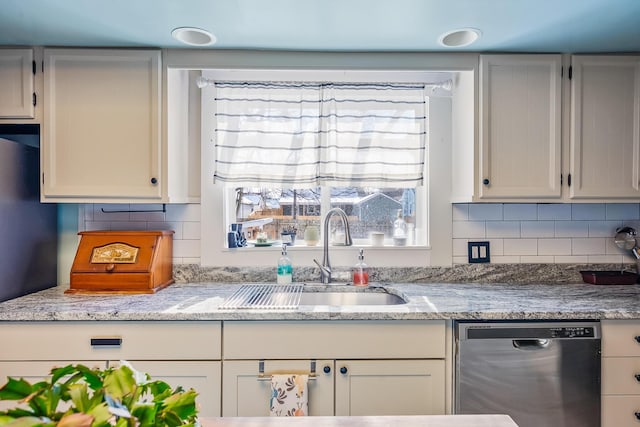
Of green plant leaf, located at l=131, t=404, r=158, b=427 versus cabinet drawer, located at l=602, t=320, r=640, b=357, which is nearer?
green plant leaf, located at l=131, t=404, r=158, b=427

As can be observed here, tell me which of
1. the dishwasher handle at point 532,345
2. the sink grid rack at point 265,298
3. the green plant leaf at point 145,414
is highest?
the green plant leaf at point 145,414

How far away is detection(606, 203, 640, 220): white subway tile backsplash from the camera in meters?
2.19

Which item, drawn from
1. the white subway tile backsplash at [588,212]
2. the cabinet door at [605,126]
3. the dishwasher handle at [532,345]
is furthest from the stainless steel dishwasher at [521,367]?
the white subway tile backsplash at [588,212]

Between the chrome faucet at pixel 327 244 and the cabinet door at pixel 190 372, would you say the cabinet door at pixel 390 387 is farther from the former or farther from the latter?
the chrome faucet at pixel 327 244

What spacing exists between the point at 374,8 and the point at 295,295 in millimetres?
1361

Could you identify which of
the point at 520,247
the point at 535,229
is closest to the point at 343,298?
the point at 520,247

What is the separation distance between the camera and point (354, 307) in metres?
1.58

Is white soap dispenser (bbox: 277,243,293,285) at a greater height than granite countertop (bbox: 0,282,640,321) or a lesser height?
greater

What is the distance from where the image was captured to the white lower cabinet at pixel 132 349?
4.92 ft

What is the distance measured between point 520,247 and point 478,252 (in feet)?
0.84

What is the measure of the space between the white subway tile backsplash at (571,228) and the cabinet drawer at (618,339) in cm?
76

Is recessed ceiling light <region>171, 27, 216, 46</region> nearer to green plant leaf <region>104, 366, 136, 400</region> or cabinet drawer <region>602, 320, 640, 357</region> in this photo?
green plant leaf <region>104, 366, 136, 400</region>

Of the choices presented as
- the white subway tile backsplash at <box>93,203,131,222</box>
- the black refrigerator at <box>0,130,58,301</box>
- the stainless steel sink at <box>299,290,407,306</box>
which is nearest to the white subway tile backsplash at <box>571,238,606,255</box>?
the stainless steel sink at <box>299,290,407,306</box>

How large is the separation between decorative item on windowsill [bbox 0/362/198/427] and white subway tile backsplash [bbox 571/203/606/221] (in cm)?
239
